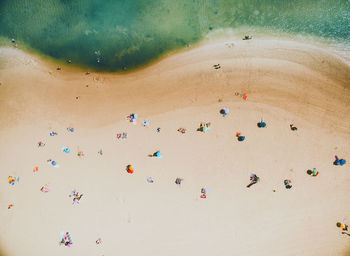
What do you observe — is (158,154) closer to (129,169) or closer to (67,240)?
(129,169)

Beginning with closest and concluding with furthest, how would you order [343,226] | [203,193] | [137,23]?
1. [343,226]
2. [203,193]
3. [137,23]

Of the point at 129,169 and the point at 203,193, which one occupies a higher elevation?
the point at 129,169

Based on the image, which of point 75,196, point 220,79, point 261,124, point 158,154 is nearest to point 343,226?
point 261,124

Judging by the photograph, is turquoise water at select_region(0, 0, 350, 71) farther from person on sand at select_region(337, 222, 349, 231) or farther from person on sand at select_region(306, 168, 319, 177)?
person on sand at select_region(337, 222, 349, 231)

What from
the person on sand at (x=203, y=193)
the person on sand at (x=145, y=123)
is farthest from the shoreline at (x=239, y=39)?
the person on sand at (x=203, y=193)

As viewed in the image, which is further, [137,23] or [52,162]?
[137,23]

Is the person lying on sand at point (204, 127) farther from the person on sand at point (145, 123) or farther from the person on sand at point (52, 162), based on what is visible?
the person on sand at point (52, 162)
